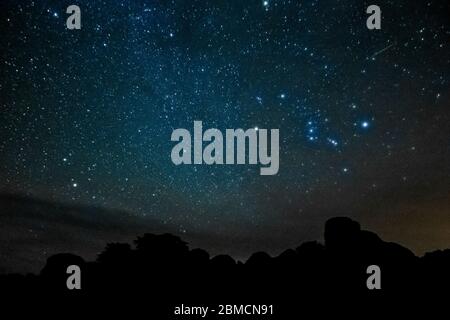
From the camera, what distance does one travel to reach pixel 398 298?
693 cm

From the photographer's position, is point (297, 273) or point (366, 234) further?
point (366, 234)

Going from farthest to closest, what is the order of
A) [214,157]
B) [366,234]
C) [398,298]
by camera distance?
[366,234]
[398,298]
[214,157]

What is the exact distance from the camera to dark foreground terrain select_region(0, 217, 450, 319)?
7.01 metres

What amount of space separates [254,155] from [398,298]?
4.19 metres

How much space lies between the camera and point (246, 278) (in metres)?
8.13

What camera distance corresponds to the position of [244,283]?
8.05m

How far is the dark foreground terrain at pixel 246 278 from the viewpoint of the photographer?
701 cm
